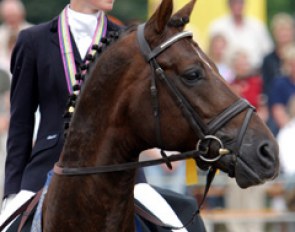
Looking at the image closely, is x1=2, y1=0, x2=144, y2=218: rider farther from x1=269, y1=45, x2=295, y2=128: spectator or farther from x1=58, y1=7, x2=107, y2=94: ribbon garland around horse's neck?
x1=269, y1=45, x2=295, y2=128: spectator

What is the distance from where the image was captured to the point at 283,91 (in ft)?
46.1

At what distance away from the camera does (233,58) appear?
1417cm

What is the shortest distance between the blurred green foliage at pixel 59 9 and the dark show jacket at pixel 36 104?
13.7 m

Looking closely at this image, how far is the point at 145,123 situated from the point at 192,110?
0.94 ft

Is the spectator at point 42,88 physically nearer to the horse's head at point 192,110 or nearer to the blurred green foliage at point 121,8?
the horse's head at point 192,110

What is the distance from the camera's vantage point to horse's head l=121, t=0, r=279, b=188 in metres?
5.67

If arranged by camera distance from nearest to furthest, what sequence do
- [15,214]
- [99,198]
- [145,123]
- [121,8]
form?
[145,123] → [99,198] → [15,214] → [121,8]

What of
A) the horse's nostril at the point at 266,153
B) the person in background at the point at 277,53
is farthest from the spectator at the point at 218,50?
the horse's nostril at the point at 266,153

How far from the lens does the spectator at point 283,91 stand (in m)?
13.8

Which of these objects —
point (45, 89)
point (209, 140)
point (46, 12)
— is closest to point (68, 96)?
point (45, 89)

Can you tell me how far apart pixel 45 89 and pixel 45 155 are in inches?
16.6

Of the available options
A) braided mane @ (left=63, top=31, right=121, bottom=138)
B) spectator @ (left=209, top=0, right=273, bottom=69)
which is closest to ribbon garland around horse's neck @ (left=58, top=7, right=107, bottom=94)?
braided mane @ (left=63, top=31, right=121, bottom=138)

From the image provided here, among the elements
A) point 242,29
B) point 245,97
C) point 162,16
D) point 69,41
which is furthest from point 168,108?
point 242,29

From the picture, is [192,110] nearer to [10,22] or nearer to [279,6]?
[10,22]
